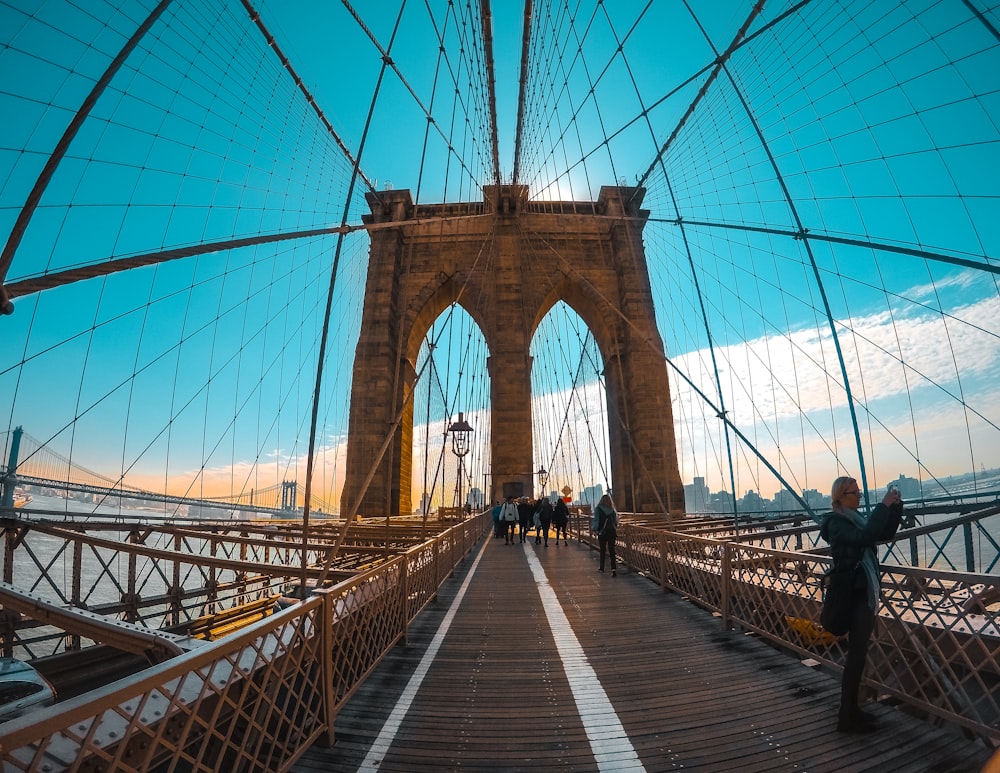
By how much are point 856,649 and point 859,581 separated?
0.34 meters

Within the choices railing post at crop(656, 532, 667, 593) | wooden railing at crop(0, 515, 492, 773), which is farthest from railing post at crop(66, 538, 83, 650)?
railing post at crop(656, 532, 667, 593)

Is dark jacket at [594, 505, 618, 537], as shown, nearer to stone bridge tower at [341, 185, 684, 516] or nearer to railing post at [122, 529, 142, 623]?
railing post at [122, 529, 142, 623]

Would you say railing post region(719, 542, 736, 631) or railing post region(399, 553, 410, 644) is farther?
railing post region(719, 542, 736, 631)

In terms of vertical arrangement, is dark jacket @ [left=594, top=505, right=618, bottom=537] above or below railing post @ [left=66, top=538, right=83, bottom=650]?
above

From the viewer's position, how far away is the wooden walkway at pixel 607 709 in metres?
2.34

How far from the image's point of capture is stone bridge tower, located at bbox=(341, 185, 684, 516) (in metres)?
19.9

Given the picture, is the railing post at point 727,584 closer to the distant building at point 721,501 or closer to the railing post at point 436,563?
the railing post at point 436,563

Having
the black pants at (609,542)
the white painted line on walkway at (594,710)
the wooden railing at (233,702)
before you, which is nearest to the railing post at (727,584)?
the white painted line on walkway at (594,710)

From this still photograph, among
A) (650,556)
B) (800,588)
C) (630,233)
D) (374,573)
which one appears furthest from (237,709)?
(630,233)

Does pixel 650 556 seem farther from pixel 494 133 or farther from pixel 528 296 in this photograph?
pixel 494 133

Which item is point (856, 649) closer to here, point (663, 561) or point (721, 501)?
point (663, 561)

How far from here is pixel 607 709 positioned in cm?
293

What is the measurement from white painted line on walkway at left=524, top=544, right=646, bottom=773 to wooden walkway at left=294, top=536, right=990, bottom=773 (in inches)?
0.4

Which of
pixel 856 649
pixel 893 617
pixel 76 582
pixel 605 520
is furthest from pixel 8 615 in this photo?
pixel 893 617
